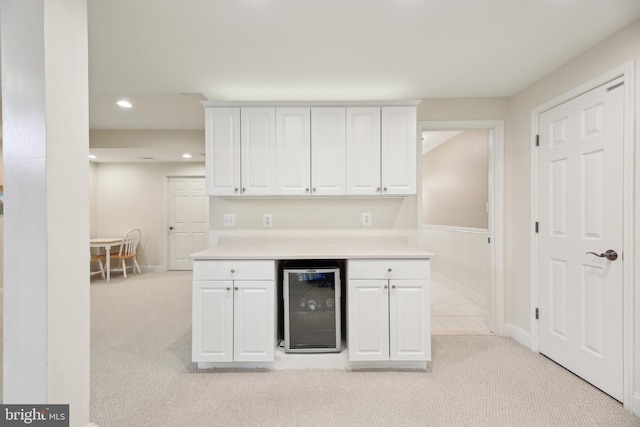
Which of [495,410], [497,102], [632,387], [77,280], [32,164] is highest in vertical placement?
[497,102]

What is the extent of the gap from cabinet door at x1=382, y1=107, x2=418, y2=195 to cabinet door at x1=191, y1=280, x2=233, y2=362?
5.24 feet

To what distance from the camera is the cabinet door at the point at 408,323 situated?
89.2 inches

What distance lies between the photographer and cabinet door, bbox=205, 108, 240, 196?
8.63ft

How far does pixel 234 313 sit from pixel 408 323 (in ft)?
4.31

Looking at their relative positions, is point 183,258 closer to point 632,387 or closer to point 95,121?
point 95,121

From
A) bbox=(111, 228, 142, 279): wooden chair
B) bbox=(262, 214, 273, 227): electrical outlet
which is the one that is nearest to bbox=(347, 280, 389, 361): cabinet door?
bbox=(262, 214, 273, 227): electrical outlet

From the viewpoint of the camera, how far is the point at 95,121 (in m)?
4.18

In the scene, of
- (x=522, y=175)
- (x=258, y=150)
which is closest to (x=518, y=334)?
(x=522, y=175)

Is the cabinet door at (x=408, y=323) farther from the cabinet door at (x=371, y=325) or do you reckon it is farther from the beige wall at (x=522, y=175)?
the beige wall at (x=522, y=175)

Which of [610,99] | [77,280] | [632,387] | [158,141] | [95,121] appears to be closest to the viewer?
[77,280]

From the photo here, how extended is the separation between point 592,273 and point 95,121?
5671 mm

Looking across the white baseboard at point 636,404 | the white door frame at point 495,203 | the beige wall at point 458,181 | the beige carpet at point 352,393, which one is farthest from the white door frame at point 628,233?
the beige wall at point 458,181

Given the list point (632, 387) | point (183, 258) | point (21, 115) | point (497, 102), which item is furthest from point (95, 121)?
point (632, 387)

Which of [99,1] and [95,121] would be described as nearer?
[99,1]
